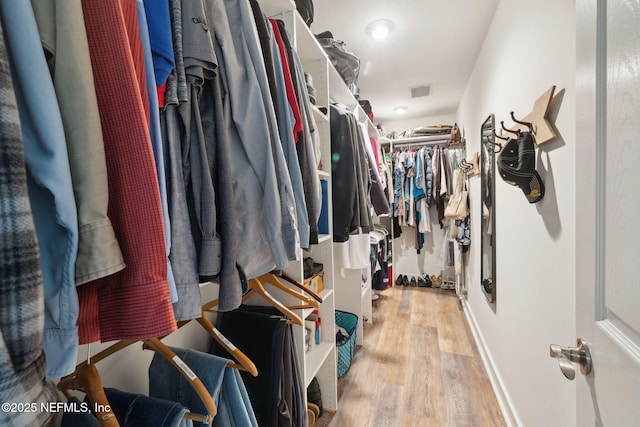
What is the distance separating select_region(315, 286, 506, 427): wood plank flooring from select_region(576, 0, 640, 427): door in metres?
1.12

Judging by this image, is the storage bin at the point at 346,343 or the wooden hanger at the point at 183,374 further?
the storage bin at the point at 346,343

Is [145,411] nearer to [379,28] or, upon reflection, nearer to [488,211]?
[488,211]

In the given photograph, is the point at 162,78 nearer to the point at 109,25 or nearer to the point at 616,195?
the point at 109,25

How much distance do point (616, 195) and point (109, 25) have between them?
81 cm

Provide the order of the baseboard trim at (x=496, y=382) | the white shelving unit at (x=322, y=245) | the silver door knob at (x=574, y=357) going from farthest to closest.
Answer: the baseboard trim at (x=496, y=382) → the white shelving unit at (x=322, y=245) → the silver door knob at (x=574, y=357)

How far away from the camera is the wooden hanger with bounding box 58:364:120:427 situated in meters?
0.47

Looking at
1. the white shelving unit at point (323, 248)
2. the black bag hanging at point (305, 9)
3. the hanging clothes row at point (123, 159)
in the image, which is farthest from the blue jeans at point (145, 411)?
the black bag hanging at point (305, 9)

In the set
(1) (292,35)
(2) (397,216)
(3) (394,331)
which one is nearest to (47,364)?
(1) (292,35)

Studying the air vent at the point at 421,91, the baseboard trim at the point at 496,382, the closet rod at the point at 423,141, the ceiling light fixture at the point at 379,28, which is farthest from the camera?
the closet rod at the point at 423,141

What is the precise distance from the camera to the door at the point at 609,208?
15.8 inches

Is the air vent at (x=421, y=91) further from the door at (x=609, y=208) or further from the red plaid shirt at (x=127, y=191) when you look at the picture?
the red plaid shirt at (x=127, y=191)

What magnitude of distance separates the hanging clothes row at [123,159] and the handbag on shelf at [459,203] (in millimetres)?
2372

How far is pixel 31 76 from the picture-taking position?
0.94ft

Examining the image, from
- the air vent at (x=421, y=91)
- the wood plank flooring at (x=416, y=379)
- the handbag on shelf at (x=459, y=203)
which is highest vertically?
the air vent at (x=421, y=91)
